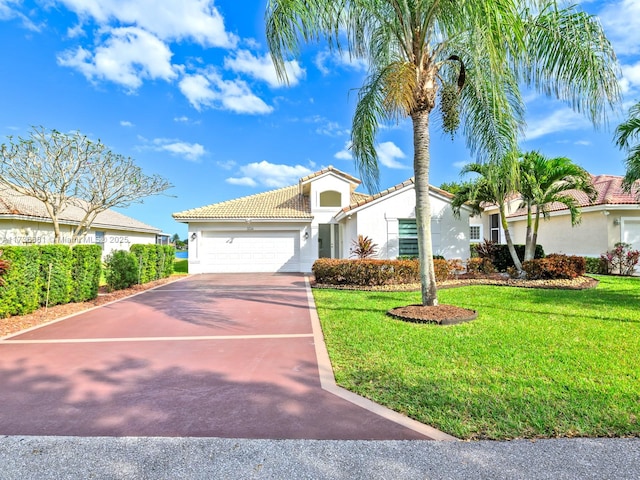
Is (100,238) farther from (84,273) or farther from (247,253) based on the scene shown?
(84,273)

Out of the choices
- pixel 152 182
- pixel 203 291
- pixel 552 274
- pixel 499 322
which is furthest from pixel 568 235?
pixel 152 182

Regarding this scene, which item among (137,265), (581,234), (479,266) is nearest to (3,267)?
(137,265)

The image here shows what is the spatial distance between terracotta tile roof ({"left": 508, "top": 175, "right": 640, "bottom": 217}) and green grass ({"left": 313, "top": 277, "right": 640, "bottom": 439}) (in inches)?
402

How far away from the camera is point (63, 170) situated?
14273 millimetres

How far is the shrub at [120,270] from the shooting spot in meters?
12.8

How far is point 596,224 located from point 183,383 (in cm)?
2035

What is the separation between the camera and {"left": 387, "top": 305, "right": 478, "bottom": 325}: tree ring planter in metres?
7.05

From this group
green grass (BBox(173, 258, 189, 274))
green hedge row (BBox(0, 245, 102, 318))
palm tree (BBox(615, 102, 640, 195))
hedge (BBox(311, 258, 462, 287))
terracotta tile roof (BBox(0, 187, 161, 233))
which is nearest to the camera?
green hedge row (BBox(0, 245, 102, 318))

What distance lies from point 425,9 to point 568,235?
17.1 metres

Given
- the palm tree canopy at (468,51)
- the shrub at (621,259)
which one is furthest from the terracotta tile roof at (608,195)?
the palm tree canopy at (468,51)

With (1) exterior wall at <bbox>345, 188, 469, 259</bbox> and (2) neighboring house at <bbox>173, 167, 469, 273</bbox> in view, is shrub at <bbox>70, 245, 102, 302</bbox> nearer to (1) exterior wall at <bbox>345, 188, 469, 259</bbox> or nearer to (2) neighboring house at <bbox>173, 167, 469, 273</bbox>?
(2) neighboring house at <bbox>173, 167, 469, 273</bbox>

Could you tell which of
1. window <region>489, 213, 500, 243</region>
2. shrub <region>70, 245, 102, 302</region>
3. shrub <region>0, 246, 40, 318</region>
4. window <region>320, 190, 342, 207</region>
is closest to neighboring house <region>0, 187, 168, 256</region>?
shrub <region>70, 245, 102, 302</region>

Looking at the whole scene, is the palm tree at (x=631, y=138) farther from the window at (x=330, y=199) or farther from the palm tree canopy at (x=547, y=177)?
the window at (x=330, y=199)

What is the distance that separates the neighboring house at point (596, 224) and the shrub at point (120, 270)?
1917 centimetres
